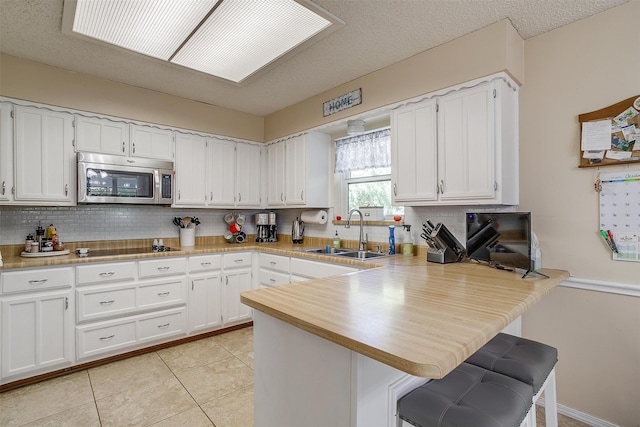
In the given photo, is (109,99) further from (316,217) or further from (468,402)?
(468,402)

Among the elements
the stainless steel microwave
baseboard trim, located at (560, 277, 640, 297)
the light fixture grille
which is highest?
the light fixture grille

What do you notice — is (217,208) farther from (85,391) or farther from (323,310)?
(323,310)

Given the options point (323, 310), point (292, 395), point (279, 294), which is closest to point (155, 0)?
point (279, 294)

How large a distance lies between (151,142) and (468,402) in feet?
11.2

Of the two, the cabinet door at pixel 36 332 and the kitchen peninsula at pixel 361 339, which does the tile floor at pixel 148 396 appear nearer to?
the cabinet door at pixel 36 332

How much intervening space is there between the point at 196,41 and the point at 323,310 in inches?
80.9

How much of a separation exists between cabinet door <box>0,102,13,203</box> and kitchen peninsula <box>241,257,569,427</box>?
2.51m

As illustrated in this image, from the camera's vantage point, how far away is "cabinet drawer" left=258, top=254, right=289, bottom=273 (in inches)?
129

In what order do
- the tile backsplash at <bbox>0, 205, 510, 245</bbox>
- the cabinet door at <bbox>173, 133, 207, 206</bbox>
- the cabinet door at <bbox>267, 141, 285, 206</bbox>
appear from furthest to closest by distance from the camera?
the cabinet door at <bbox>267, 141, 285, 206</bbox> < the cabinet door at <bbox>173, 133, 207, 206</bbox> < the tile backsplash at <bbox>0, 205, 510, 245</bbox>

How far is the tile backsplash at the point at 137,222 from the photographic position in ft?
8.97

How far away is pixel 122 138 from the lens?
3.09 metres

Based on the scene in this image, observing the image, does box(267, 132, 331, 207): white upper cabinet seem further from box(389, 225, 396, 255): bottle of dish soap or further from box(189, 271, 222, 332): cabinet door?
box(189, 271, 222, 332): cabinet door

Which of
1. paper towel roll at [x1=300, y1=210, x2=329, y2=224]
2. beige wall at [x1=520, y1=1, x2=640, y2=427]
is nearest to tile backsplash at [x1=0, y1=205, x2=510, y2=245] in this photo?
paper towel roll at [x1=300, y1=210, x2=329, y2=224]

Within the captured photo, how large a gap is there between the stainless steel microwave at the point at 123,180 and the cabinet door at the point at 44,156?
0.43ft
